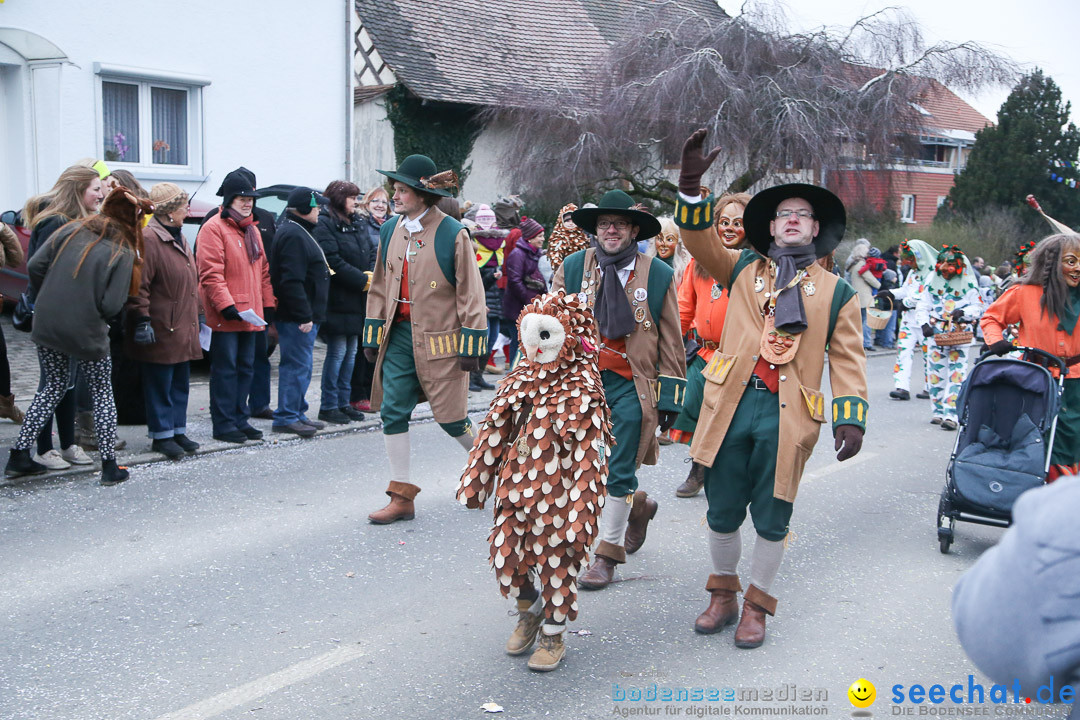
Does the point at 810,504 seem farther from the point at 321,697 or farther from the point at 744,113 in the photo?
the point at 744,113

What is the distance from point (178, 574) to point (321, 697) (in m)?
1.67

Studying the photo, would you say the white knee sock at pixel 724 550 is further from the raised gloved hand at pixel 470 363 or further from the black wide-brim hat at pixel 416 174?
the black wide-brim hat at pixel 416 174

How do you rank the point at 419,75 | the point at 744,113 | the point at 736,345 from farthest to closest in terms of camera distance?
the point at 419,75 < the point at 744,113 < the point at 736,345

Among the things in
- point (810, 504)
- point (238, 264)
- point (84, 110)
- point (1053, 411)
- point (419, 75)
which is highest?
point (419, 75)

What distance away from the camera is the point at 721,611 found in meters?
4.75

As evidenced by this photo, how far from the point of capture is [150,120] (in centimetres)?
1512

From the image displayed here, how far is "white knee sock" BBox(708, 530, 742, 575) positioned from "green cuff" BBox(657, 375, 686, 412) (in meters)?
0.81

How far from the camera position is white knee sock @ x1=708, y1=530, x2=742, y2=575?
4648 mm

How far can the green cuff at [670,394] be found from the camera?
5.27 meters

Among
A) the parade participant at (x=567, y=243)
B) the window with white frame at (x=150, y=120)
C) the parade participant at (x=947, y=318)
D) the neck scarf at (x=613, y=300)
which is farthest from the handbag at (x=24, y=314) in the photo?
the parade participant at (x=947, y=318)

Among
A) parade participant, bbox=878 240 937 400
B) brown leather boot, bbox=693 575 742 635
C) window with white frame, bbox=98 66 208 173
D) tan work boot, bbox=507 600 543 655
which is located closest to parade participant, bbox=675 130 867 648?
brown leather boot, bbox=693 575 742 635

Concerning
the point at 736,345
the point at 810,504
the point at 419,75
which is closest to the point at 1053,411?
the point at 810,504

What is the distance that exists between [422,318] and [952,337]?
6525 millimetres

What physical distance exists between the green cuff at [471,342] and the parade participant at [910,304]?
6408mm
